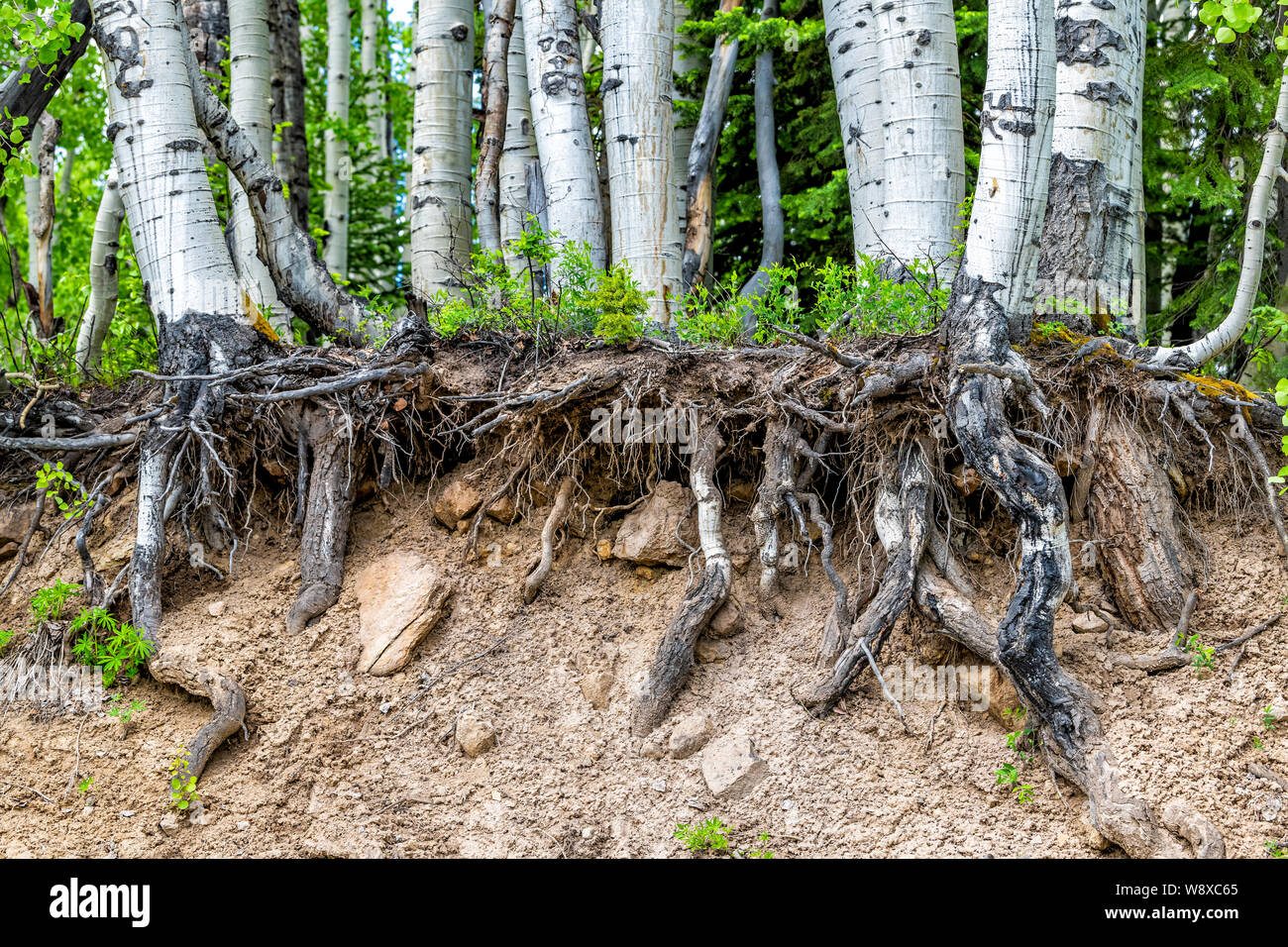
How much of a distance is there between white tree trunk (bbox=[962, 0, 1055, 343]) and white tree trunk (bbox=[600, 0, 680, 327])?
1.91m

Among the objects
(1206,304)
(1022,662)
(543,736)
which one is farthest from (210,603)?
(1206,304)

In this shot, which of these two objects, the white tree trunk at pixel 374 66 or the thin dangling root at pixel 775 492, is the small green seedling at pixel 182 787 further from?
the white tree trunk at pixel 374 66

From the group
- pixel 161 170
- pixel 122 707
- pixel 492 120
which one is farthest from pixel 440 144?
pixel 122 707

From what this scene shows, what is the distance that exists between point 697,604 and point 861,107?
3158 mm

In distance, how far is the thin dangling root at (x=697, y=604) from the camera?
4500 mm

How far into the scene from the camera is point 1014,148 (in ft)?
13.8

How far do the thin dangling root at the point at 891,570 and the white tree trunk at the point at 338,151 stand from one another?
21.8 ft

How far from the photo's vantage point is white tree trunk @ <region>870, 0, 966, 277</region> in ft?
17.7

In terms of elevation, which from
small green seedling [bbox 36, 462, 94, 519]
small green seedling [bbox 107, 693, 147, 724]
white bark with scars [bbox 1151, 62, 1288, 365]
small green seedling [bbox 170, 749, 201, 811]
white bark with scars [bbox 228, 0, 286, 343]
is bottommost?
small green seedling [bbox 170, 749, 201, 811]

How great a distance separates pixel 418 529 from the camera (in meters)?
5.31

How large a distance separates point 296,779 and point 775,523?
98.5 inches

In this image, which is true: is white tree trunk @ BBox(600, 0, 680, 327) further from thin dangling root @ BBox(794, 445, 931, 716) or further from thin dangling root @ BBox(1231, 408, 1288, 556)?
thin dangling root @ BBox(1231, 408, 1288, 556)

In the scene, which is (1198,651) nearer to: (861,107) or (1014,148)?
(1014,148)

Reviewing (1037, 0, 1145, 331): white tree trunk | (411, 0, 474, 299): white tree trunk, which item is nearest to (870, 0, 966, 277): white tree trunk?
(1037, 0, 1145, 331): white tree trunk
